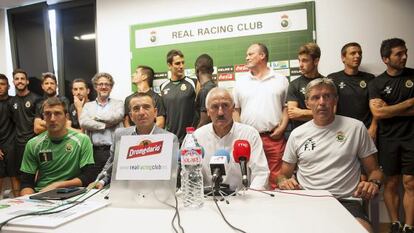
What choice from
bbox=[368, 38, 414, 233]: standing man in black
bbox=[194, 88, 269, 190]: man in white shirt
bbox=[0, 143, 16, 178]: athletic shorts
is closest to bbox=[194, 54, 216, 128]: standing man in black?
bbox=[194, 88, 269, 190]: man in white shirt

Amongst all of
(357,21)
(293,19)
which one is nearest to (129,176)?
(293,19)

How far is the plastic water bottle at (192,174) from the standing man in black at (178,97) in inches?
73.7

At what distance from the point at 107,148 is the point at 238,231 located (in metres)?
2.58

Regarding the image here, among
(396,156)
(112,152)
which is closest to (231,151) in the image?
(112,152)

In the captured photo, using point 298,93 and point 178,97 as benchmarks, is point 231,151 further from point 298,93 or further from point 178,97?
point 178,97

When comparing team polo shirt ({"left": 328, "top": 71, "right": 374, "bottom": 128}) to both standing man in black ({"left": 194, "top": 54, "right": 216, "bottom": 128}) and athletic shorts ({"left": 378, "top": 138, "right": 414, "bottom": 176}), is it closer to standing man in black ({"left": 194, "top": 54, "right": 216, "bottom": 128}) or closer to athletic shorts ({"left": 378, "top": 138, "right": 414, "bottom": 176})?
athletic shorts ({"left": 378, "top": 138, "right": 414, "bottom": 176})

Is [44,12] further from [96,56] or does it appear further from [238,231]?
[238,231]

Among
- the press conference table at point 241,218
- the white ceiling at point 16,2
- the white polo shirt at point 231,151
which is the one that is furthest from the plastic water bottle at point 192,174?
the white ceiling at point 16,2

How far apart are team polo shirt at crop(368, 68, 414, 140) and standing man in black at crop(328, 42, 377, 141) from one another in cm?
10

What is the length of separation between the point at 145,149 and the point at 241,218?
1.75 feet

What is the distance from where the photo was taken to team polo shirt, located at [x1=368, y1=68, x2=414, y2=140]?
9.10 feet

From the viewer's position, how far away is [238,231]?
1.03 m

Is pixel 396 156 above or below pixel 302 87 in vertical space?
below

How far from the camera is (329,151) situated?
77.0 inches
